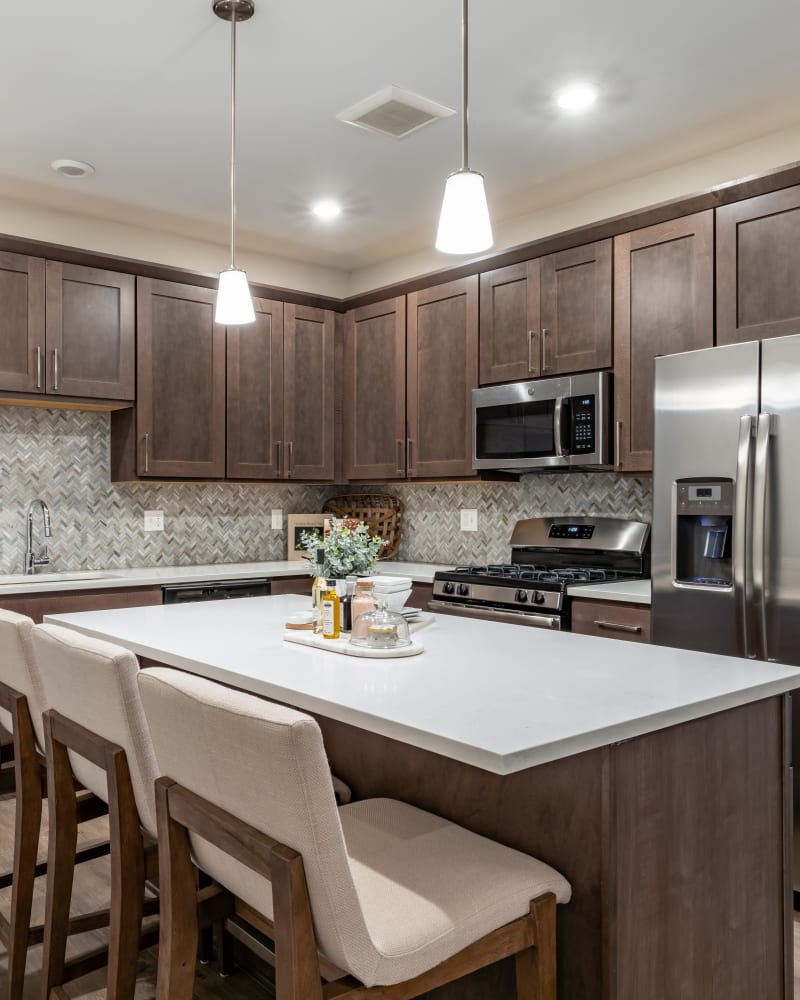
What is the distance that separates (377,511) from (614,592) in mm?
2087

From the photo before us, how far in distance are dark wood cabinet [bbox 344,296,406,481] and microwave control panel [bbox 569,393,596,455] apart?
3.68 ft

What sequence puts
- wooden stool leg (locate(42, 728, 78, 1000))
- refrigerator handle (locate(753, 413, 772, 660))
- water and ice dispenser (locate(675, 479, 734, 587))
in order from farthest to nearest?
water and ice dispenser (locate(675, 479, 734, 587)) < refrigerator handle (locate(753, 413, 772, 660)) < wooden stool leg (locate(42, 728, 78, 1000))

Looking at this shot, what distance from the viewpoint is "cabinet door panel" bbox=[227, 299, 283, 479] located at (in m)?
4.48

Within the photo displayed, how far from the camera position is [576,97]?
3.08 meters

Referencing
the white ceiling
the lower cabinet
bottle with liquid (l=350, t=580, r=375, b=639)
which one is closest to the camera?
bottle with liquid (l=350, t=580, r=375, b=639)

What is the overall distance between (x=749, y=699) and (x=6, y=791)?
3079 mm

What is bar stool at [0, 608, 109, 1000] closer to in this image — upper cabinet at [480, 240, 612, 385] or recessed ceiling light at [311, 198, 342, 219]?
upper cabinet at [480, 240, 612, 385]

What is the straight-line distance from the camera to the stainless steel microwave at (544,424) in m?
3.62

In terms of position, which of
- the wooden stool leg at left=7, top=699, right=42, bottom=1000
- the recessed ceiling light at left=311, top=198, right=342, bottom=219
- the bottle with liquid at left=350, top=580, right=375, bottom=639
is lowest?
the wooden stool leg at left=7, top=699, right=42, bottom=1000

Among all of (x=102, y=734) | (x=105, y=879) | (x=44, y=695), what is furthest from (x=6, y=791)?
(x=102, y=734)

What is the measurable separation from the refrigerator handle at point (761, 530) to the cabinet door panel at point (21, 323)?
118 inches

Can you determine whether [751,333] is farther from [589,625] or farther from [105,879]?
[105,879]

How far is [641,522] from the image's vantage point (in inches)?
153

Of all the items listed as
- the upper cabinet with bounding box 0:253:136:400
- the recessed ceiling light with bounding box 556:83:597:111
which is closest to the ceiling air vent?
the recessed ceiling light with bounding box 556:83:597:111
